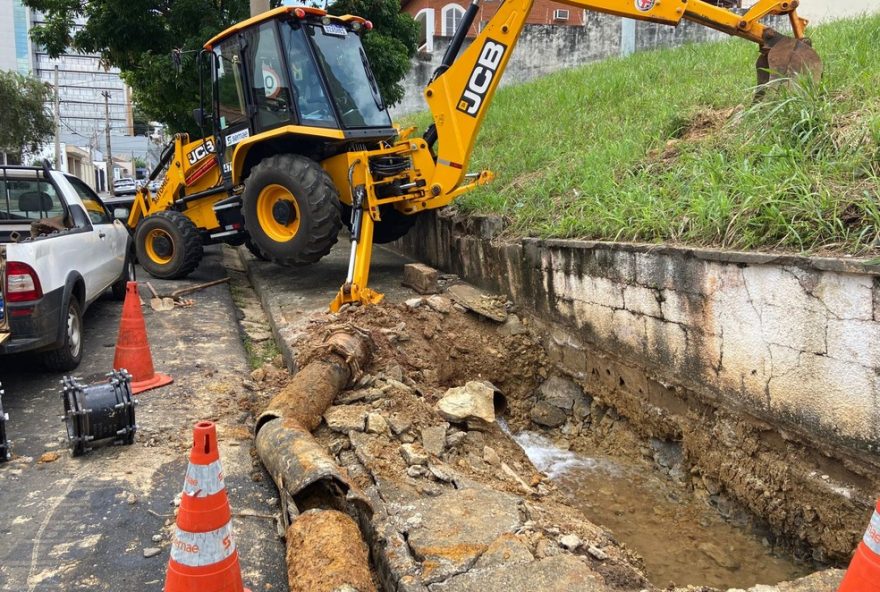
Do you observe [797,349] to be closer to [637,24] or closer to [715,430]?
[715,430]

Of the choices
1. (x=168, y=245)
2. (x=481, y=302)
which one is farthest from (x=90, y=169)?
(x=481, y=302)

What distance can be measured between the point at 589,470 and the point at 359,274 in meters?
2.67

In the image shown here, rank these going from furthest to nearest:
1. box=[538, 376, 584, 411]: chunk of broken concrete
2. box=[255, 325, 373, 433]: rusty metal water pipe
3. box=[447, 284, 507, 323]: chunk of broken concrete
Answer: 1. box=[447, 284, 507, 323]: chunk of broken concrete
2. box=[538, 376, 584, 411]: chunk of broken concrete
3. box=[255, 325, 373, 433]: rusty metal water pipe

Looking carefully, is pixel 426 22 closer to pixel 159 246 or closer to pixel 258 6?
pixel 258 6

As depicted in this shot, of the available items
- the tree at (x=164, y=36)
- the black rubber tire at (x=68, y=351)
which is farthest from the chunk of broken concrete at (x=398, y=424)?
the tree at (x=164, y=36)

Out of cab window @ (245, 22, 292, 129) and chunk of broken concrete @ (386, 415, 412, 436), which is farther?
cab window @ (245, 22, 292, 129)

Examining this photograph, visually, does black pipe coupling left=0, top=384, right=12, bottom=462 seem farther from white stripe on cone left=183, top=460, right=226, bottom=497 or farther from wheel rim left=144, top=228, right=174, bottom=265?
wheel rim left=144, top=228, right=174, bottom=265

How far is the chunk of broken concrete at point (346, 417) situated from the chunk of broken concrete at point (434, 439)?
0.39m

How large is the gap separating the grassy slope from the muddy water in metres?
1.66

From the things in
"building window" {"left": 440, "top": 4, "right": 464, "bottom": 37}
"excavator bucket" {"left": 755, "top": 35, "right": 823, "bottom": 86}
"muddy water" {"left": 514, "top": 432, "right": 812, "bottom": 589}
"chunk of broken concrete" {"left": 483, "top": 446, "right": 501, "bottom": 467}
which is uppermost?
"building window" {"left": 440, "top": 4, "right": 464, "bottom": 37}

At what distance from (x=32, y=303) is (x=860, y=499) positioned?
5103 mm

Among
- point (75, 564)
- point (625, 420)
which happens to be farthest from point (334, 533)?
point (625, 420)

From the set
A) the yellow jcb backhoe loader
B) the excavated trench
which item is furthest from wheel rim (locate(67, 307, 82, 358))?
the yellow jcb backhoe loader

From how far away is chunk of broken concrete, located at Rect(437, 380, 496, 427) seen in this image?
4348mm
